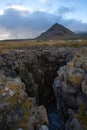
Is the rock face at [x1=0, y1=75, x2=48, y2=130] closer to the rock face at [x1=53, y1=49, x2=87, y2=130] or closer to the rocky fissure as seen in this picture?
the rocky fissure

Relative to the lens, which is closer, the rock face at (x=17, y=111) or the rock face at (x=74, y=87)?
the rock face at (x=17, y=111)

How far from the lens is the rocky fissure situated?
141 feet

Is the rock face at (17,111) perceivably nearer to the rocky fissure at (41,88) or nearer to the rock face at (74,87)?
the rocky fissure at (41,88)

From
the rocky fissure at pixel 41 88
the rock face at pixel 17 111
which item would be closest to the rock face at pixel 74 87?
the rocky fissure at pixel 41 88

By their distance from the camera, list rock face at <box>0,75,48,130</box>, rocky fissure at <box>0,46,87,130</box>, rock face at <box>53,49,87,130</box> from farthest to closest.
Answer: rock face at <box>53,49,87,130</box> → rocky fissure at <box>0,46,87,130</box> → rock face at <box>0,75,48,130</box>

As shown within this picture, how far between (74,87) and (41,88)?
27.2 metres

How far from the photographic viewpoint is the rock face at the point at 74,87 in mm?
48688

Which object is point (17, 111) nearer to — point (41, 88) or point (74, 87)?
point (74, 87)

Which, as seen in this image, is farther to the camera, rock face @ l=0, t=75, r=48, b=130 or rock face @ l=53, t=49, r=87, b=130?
rock face @ l=53, t=49, r=87, b=130

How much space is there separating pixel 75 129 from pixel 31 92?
25736 millimetres

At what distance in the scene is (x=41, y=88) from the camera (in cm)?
7850

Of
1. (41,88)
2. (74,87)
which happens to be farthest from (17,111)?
(41,88)

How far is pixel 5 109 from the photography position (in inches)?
1682

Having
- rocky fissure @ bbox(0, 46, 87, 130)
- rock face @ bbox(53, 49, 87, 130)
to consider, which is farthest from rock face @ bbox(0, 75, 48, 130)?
rock face @ bbox(53, 49, 87, 130)
